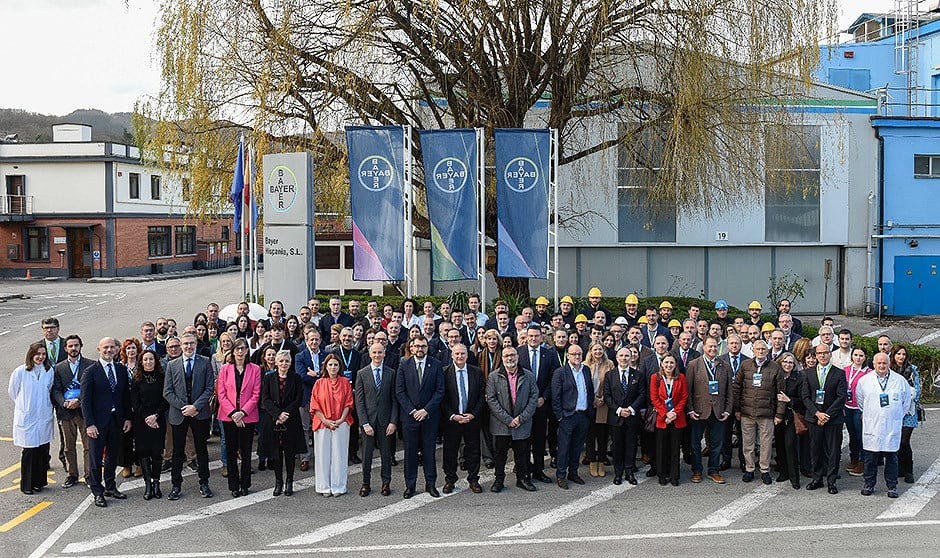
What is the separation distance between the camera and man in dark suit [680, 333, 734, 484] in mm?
11008

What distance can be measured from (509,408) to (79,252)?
46.8m

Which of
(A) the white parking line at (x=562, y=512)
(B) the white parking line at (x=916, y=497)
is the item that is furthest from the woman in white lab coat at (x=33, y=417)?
(B) the white parking line at (x=916, y=497)

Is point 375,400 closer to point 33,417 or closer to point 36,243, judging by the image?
point 33,417

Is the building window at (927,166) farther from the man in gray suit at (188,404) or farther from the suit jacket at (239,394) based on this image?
the man in gray suit at (188,404)

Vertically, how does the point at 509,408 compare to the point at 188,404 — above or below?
below

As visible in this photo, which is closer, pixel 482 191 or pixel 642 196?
pixel 482 191

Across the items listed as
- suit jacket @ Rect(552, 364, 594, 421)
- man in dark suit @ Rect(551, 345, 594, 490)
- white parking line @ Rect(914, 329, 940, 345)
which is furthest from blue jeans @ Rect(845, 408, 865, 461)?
white parking line @ Rect(914, 329, 940, 345)

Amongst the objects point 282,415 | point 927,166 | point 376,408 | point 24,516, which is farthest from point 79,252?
point 376,408

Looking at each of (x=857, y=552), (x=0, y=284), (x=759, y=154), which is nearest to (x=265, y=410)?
(x=857, y=552)

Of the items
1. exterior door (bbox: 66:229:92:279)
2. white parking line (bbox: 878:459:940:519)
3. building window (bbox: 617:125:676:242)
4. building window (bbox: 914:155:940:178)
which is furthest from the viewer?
exterior door (bbox: 66:229:92:279)

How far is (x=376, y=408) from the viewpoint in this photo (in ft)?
35.0

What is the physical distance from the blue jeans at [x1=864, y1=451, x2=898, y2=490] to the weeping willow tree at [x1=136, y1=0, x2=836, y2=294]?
901 centimetres

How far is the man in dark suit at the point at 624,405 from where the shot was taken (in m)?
11.0

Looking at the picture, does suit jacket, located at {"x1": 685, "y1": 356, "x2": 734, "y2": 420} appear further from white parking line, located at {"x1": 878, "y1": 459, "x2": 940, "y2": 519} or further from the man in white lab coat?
white parking line, located at {"x1": 878, "y1": 459, "x2": 940, "y2": 519}
